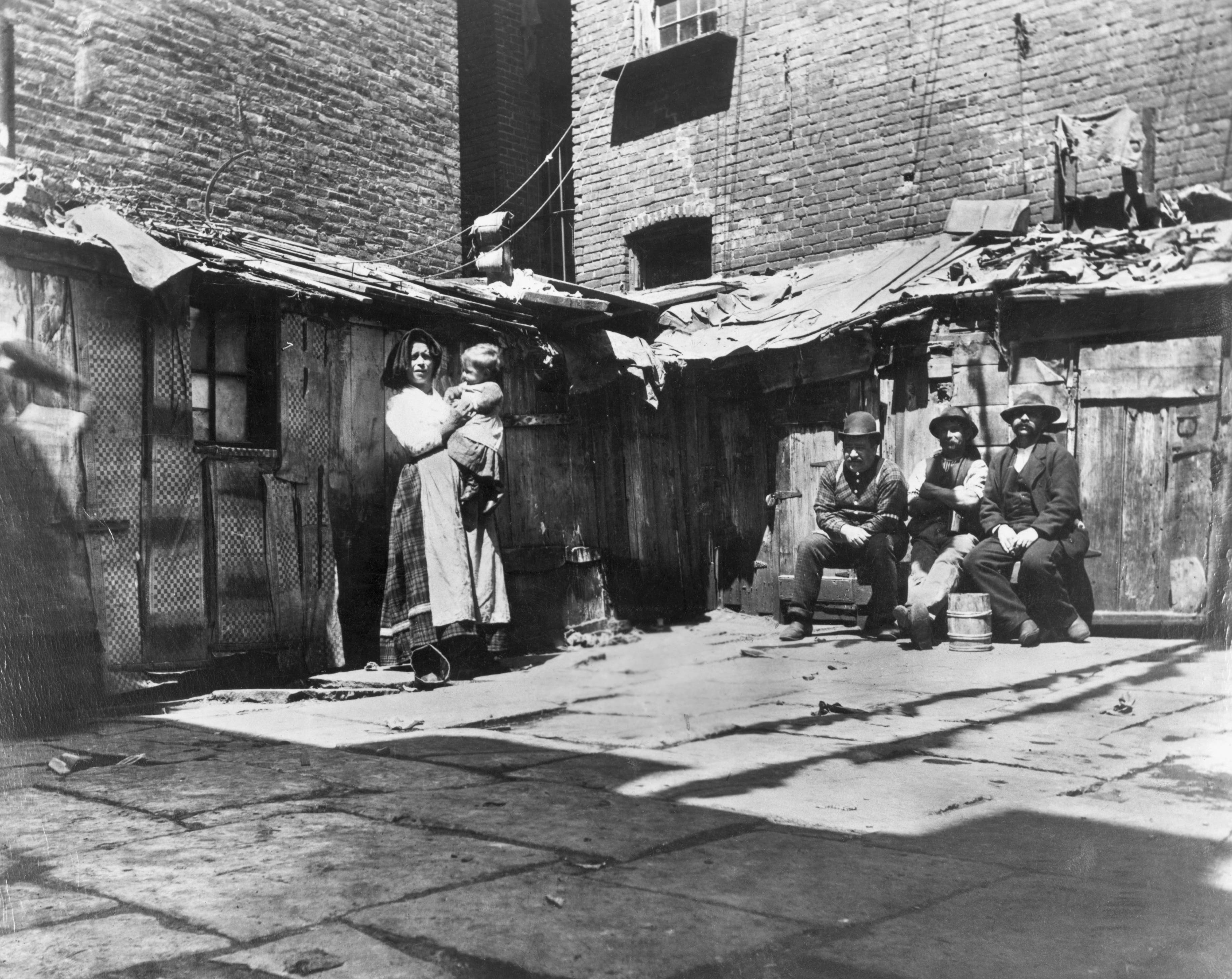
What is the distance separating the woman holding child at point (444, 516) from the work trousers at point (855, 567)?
2.38m

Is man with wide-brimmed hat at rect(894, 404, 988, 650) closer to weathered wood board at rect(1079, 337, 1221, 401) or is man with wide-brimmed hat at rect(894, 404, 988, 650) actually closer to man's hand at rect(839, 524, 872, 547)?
man's hand at rect(839, 524, 872, 547)

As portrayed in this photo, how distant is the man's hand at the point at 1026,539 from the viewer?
7.44 meters

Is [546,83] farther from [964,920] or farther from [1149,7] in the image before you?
[964,920]

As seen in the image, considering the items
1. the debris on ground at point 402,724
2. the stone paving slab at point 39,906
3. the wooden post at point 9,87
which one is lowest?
the debris on ground at point 402,724

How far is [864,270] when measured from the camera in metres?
9.73

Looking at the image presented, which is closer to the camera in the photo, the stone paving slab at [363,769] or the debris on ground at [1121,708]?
the stone paving slab at [363,769]

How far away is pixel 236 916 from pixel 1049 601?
6249 mm

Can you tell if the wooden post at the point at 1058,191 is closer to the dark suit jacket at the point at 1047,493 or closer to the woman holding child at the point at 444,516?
the dark suit jacket at the point at 1047,493

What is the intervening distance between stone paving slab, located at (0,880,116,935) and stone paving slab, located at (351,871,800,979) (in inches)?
26.3

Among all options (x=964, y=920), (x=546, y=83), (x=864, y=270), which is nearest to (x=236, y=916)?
(x=964, y=920)

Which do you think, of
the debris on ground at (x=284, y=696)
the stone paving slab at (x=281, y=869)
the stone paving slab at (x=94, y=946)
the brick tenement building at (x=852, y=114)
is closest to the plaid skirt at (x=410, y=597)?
the debris on ground at (x=284, y=696)

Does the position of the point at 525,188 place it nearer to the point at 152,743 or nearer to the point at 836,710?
the point at 836,710

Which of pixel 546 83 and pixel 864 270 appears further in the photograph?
pixel 546 83

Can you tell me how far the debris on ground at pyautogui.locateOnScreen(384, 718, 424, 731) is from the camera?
522 cm
